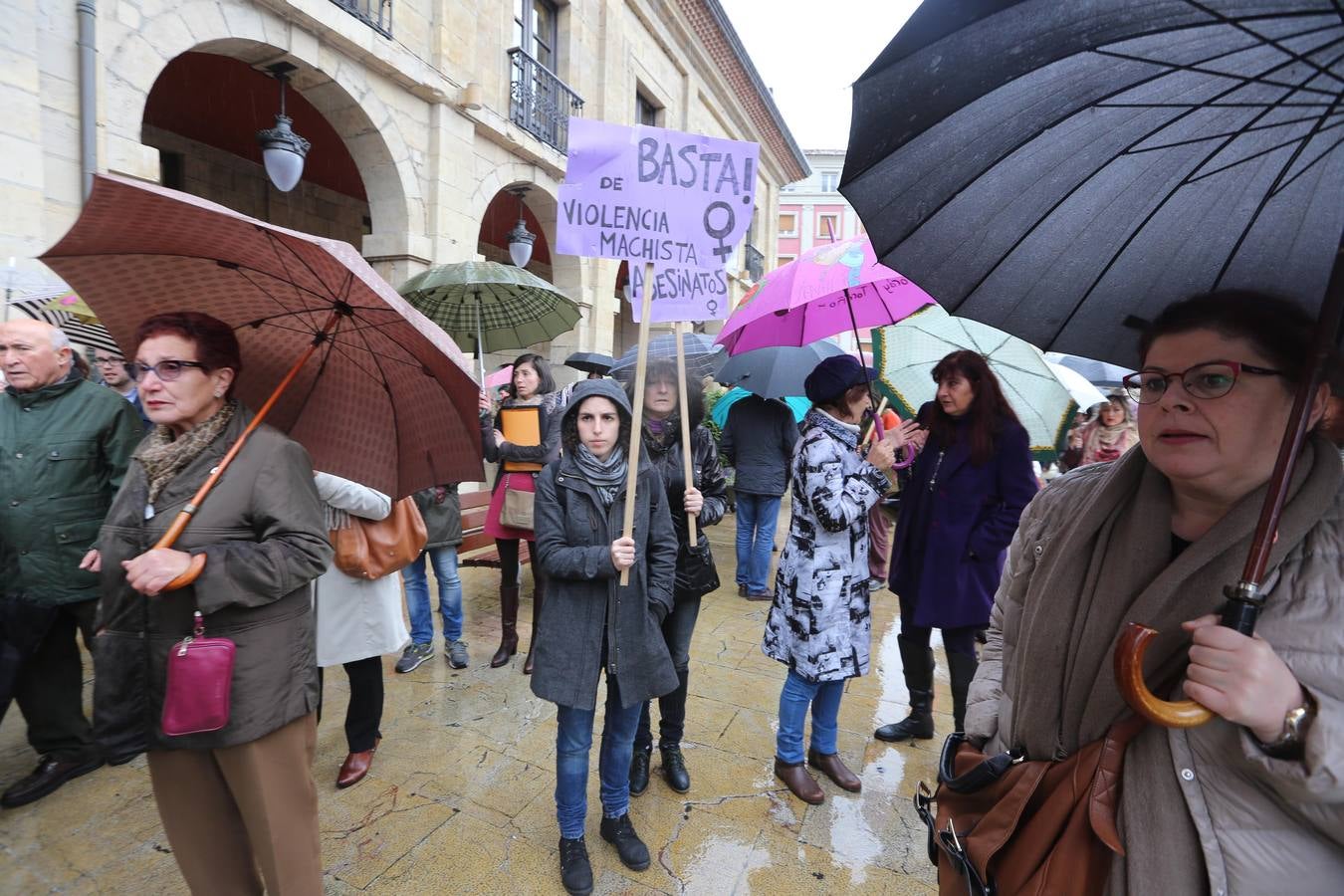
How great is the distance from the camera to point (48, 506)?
258 cm

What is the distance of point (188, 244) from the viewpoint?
5.43ft

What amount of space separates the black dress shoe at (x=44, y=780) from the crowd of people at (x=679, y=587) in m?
0.01

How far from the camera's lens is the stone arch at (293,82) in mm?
4652

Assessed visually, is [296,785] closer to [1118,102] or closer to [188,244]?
[188,244]

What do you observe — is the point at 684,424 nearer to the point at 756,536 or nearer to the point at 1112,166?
the point at 1112,166

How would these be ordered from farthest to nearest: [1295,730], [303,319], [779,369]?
[779,369], [303,319], [1295,730]

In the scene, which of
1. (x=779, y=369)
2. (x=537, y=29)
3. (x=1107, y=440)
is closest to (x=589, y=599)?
(x=779, y=369)

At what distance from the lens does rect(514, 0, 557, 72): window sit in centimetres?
880

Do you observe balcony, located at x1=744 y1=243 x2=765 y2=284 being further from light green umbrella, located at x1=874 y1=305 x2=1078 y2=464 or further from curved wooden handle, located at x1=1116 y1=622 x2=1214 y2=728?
curved wooden handle, located at x1=1116 y1=622 x2=1214 y2=728

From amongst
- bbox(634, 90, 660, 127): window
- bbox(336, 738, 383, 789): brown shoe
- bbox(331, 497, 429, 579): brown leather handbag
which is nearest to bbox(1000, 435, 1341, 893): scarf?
bbox(331, 497, 429, 579): brown leather handbag

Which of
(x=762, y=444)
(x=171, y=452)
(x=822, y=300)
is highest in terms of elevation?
(x=822, y=300)

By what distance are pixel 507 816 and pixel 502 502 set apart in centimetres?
199

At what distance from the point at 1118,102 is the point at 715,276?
1.63 metres

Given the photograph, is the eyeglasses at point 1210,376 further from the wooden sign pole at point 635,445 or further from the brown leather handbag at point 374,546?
the brown leather handbag at point 374,546
